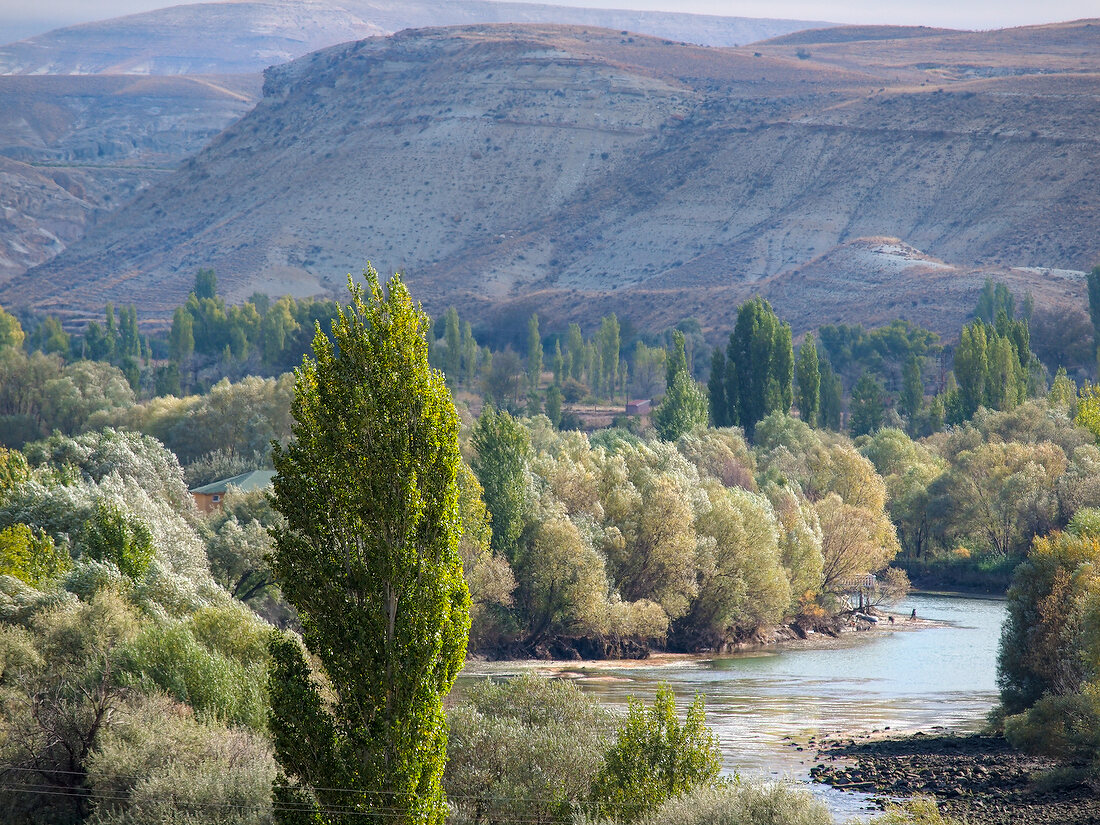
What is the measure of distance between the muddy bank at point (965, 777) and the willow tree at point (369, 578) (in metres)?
14.6

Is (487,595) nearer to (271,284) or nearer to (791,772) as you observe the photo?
(791,772)

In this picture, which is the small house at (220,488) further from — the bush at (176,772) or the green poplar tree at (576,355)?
the green poplar tree at (576,355)

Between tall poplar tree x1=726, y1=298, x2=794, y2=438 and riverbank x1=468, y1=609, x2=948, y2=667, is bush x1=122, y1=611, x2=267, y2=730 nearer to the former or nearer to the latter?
riverbank x1=468, y1=609, x2=948, y2=667

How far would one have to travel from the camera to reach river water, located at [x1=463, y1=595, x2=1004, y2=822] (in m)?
33.4

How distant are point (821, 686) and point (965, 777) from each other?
43.0ft

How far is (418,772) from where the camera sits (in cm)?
1612

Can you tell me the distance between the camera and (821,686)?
43438 mm

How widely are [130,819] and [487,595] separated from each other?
89.6 feet

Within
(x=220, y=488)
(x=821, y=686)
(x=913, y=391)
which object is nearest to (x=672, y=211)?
(x=913, y=391)

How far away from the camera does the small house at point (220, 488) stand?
193ft

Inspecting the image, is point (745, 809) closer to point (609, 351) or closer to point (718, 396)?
point (718, 396)

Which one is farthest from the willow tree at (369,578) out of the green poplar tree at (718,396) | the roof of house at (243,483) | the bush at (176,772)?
the green poplar tree at (718,396)

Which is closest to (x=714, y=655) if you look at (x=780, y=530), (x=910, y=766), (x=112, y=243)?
(x=780, y=530)

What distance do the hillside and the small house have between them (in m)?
79.2
